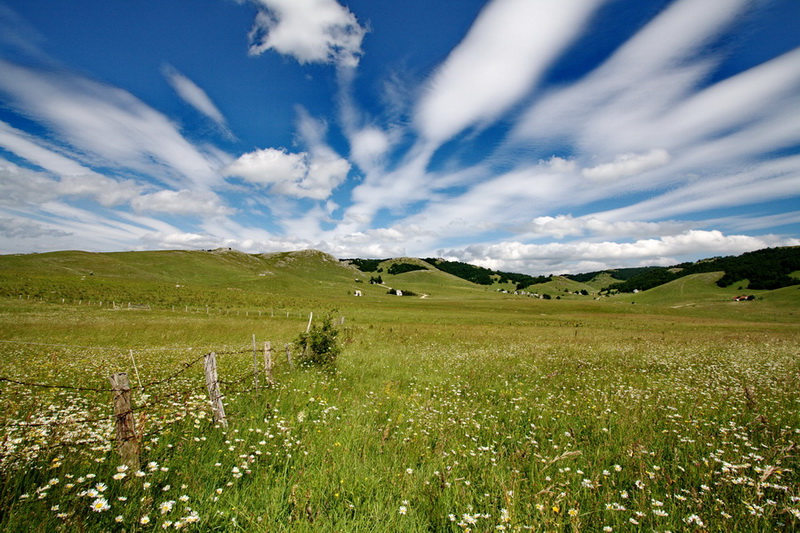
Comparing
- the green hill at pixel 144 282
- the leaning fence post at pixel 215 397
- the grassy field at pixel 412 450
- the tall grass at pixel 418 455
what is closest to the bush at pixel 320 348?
the grassy field at pixel 412 450

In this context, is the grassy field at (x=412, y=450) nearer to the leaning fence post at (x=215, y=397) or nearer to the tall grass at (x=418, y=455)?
the tall grass at (x=418, y=455)

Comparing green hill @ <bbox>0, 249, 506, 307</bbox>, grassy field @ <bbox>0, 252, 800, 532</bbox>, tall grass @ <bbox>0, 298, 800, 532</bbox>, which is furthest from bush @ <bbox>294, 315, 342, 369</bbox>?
green hill @ <bbox>0, 249, 506, 307</bbox>

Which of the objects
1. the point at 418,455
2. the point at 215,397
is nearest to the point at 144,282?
the point at 215,397

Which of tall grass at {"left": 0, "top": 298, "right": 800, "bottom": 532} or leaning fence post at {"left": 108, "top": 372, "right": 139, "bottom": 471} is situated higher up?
leaning fence post at {"left": 108, "top": 372, "right": 139, "bottom": 471}

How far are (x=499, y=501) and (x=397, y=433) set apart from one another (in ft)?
9.70

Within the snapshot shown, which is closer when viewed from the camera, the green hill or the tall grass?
the tall grass

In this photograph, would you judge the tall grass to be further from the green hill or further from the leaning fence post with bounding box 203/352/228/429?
the green hill

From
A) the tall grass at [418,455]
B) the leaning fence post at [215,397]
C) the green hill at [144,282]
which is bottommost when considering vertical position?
the tall grass at [418,455]

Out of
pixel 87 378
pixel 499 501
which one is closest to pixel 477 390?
pixel 499 501

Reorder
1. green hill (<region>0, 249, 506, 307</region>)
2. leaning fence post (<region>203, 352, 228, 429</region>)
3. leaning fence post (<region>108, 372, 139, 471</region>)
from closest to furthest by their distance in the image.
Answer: leaning fence post (<region>108, 372, 139, 471</region>)
leaning fence post (<region>203, 352, 228, 429</region>)
green hill (<region>0, 249, 506, 307</region>)

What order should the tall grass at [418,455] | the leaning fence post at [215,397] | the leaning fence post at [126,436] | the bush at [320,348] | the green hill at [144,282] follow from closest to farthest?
1. the tall grass at [418,455]
2. the leaning fence post at [126,436]
3. the leaning fence post at [215,397]
4. the bush at [320,348]
5. the green hill at [144,282]

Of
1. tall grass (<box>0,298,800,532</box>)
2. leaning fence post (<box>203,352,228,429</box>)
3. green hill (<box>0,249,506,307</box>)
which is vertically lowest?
tall grass (<box>0,298,800,532</box>)

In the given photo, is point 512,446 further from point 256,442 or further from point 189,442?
point 189,442

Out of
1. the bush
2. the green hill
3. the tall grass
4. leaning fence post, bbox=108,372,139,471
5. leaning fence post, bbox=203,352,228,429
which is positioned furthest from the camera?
the green hill
